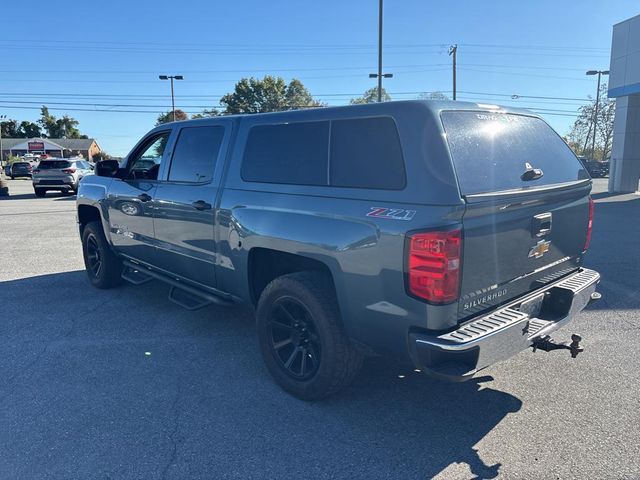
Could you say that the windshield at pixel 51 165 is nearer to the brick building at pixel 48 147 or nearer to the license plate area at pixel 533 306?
the license plate area at pixel 533 306

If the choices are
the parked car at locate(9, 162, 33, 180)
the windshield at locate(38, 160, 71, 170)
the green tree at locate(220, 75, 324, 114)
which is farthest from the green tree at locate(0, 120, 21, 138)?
the windshield at locate(38, 160, 71, 170)

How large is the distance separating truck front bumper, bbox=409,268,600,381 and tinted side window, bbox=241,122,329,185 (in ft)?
4.23

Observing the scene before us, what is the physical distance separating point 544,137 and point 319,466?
284 centimetres

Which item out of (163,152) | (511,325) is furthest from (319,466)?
(163,152)

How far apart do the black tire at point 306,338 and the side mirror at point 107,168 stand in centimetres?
289

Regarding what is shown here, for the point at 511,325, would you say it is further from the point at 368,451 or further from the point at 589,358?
the point at 589,358

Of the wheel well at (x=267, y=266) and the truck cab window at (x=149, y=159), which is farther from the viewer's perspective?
the truck cab window at (x=149, y=159)

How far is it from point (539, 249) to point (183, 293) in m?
3.35

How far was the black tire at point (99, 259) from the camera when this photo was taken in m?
5.87

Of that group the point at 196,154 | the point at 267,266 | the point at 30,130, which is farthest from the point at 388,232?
the point at 30,130

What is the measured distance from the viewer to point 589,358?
13.1ft

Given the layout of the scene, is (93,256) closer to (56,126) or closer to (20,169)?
(20,169)

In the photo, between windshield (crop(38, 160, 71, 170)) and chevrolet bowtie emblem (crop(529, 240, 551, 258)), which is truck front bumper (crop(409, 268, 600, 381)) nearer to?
chevrolet bowtie emblem (crop(529, 240, 551, 258))

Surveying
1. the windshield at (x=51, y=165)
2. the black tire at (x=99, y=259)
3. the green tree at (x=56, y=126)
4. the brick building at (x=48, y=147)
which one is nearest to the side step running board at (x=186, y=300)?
the black tire at (x=99, y=259)
